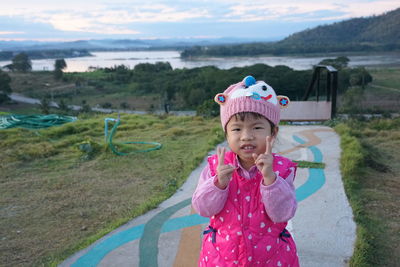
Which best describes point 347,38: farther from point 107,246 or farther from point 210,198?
point 210,198

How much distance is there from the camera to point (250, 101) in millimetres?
1928

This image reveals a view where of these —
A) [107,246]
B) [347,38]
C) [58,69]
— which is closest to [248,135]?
[107,246]

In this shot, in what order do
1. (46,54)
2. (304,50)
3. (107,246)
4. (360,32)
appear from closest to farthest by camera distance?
(107,246)
(304,50)
(360,32)
(46,54)

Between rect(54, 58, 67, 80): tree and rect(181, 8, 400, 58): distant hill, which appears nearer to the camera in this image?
rect(181, 8, 400, 58): distant hill

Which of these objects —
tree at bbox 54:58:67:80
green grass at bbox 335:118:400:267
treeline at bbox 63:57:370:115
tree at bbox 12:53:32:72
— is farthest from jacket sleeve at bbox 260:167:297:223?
tree at bbox 12:53:32:72

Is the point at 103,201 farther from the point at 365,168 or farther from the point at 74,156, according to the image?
the point at 365,168

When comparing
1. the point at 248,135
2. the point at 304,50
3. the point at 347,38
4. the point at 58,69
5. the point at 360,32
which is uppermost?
the point at 360,32

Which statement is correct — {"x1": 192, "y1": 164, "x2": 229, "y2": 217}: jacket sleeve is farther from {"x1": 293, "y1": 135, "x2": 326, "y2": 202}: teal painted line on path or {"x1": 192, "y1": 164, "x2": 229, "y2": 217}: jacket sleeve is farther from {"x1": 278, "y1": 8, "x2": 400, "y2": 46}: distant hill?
{"x1": 278, "y1": 8, "x2": 400, "y2": 46}: distant hill

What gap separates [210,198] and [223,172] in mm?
168

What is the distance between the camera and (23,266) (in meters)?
3.44

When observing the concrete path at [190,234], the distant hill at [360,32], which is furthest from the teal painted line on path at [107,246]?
the distant hill at [360,32]

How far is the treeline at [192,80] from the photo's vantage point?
22.1 m

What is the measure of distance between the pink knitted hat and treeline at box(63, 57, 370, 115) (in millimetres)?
13296

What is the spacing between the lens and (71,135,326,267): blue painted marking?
350 cm
